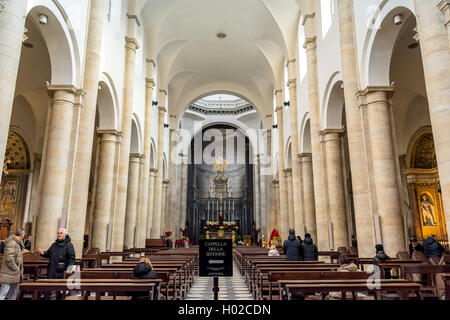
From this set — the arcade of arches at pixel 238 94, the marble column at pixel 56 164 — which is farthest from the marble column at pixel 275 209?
the marble column at pixel 56 164

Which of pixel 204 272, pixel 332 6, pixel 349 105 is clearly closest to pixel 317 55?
pixel 332 6

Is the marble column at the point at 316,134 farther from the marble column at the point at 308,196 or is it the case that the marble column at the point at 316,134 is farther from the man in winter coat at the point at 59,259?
the man in winter coat at the point at 59,259

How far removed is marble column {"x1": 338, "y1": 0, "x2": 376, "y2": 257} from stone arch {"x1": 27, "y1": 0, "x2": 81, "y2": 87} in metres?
7.69

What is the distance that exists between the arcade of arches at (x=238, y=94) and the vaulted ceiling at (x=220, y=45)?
10 centimetres

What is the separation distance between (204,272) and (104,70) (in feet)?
30.6

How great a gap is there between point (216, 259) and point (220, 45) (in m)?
20.6

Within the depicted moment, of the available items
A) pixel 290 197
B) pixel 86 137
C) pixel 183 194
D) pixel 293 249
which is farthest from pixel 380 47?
pixel 183 194

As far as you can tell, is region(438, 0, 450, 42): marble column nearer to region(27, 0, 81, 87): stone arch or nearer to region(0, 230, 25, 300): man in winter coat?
region(0, 230, 25, 300): man in winter coat

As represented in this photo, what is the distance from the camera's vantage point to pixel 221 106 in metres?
37.2

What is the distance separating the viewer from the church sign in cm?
465

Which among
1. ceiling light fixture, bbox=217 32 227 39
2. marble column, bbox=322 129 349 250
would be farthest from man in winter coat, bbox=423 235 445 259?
ceiling light fixture, bbox=217 32 227 39

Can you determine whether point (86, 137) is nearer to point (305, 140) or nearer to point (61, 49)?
point (61, 49)

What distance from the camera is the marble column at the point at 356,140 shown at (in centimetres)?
956
